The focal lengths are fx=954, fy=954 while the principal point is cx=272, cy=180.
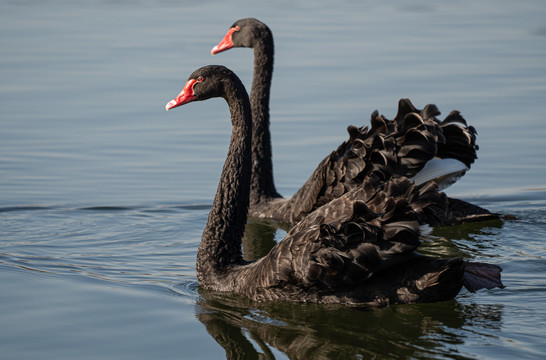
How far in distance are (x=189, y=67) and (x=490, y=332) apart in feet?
29.1

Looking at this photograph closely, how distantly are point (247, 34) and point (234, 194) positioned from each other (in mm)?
3743

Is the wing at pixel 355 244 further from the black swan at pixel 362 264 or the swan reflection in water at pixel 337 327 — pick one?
the swan reflection in water at pixel 337 327

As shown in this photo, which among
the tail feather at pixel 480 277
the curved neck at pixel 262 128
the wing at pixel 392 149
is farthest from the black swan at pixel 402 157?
the tail feather at pixel 480 277

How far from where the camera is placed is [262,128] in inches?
411

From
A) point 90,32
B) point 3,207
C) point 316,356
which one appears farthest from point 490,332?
point 90,32

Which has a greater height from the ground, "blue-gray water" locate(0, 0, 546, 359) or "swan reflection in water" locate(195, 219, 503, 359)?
"blue-gray water" locate(0, 0, 546, 359)

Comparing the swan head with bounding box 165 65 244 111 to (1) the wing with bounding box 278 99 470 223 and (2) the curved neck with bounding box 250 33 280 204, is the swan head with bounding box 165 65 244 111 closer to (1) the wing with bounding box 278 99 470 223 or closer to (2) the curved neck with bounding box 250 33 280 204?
(1) the wing with bounding box 278 99 470 223

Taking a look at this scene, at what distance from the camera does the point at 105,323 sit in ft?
21.0

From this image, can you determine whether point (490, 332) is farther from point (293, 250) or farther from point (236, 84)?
point (236, 84)

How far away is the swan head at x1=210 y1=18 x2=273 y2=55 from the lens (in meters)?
10.7

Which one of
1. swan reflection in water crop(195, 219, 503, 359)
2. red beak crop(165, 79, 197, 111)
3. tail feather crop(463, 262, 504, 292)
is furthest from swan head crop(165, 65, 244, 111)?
tail feather crop(463, 262, 504, 292)

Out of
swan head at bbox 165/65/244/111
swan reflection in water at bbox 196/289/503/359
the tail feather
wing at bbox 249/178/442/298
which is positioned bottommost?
swan reflection in water at bbox 196/289/503/359

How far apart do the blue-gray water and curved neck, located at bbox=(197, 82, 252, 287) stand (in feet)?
1.27

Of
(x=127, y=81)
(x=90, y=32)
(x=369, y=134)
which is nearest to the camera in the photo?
(x=369, y=134)
